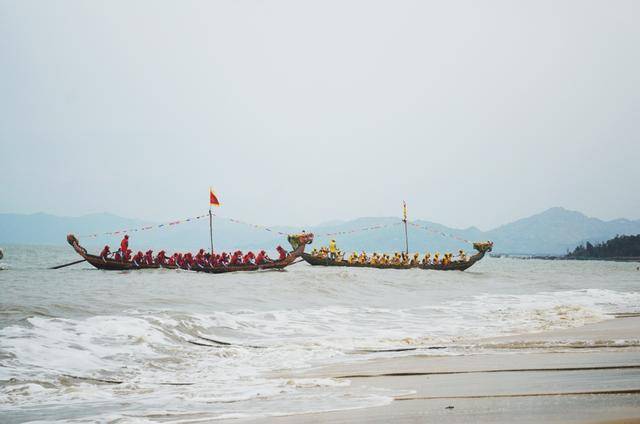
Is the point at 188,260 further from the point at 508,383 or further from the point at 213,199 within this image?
the point at 508,383

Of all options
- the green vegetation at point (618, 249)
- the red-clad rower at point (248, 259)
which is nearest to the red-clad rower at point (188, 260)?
the red-clad rower at point (248, 259)

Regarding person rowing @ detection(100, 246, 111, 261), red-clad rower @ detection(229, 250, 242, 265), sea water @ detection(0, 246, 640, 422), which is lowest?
sea water @ detection(0, 246, 640, 422)

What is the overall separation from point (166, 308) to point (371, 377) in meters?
9.22

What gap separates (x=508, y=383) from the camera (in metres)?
5.27

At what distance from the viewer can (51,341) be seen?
945 cm

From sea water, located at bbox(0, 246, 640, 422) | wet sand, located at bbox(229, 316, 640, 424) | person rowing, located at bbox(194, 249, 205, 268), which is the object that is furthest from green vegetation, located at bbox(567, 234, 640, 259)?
wet sand, located at bbox(229, 316, 640, 424)

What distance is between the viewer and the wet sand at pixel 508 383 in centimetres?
406

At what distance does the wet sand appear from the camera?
406cm

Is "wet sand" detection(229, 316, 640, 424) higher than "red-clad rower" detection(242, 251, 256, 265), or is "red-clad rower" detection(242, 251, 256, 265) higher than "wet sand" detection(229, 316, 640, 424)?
"red-clad rower" detection(242, 251, 256, 265)

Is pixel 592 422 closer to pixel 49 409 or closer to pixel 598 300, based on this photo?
pixel 49 409

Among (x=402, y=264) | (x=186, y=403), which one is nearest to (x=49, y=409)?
(x=186, y=403)

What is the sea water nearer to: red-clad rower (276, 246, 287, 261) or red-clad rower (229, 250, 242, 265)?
red-clad rower (229, 250, 242, 265)

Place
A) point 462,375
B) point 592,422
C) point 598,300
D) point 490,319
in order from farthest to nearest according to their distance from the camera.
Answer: point 598,300 < point 490,319 < point 462,375 < point 592,422

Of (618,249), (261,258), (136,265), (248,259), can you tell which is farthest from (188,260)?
(618,249)
